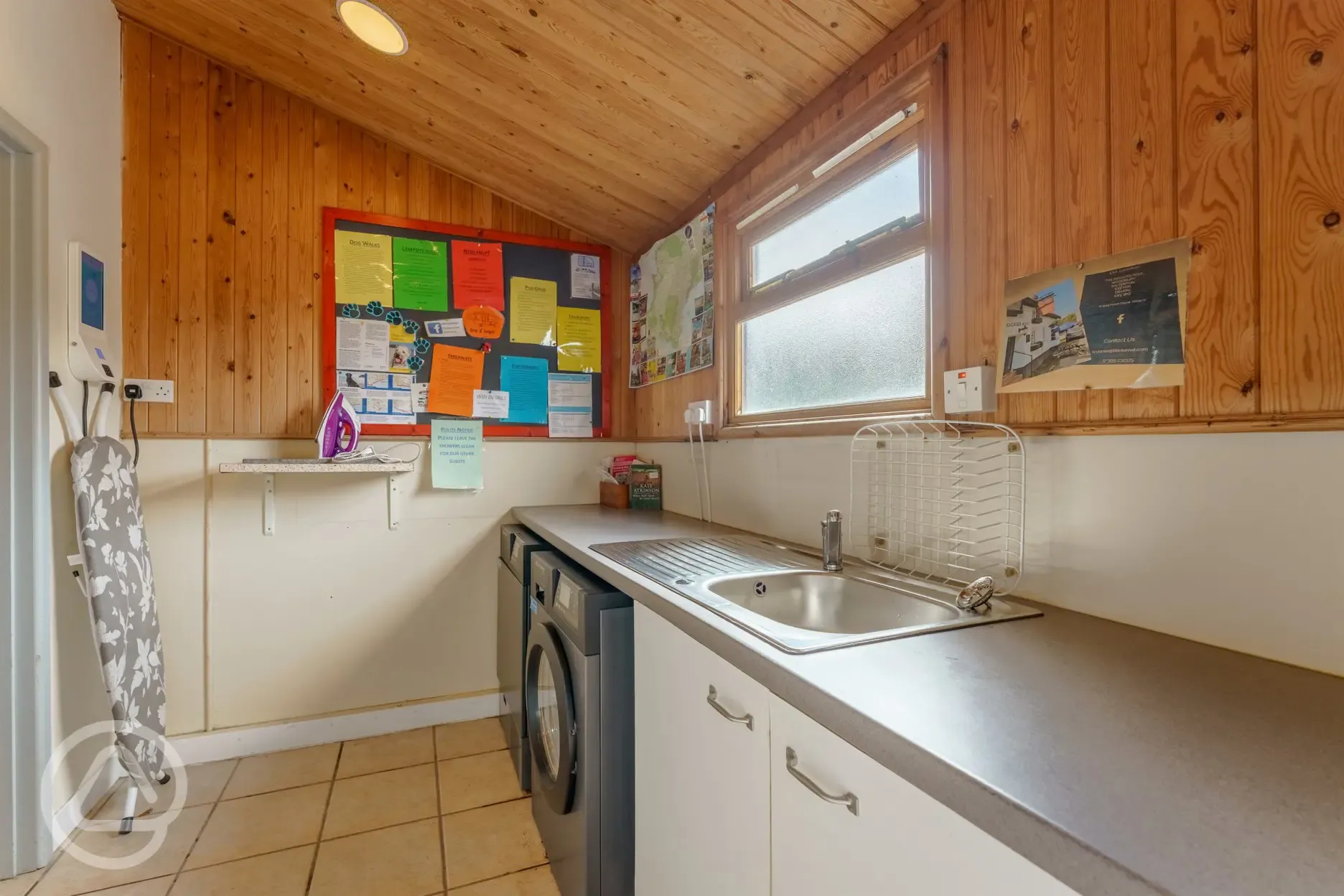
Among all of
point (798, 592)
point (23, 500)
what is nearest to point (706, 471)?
point (798, 592)

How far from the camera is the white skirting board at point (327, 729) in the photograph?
2.15 metres

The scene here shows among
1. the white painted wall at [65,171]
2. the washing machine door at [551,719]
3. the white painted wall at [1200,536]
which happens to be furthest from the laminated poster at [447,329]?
the white painted wall at [1200,536]

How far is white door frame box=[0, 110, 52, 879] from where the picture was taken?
1545 millimetres

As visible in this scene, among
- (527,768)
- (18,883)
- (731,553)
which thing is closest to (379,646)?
(527,768)

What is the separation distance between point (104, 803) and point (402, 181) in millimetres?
2406

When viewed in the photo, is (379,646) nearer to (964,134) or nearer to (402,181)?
(402,181)

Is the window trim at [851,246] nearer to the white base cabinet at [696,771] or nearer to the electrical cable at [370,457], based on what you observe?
the white base cabinet at [696,771]

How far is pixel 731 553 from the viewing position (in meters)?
1.54

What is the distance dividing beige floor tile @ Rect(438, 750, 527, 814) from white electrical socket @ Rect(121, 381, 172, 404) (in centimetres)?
164

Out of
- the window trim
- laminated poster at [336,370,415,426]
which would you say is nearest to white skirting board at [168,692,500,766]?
laminated poster at [336,370,415,426]

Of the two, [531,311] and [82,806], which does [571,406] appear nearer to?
[531,311]

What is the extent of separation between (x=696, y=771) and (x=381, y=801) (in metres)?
1.51

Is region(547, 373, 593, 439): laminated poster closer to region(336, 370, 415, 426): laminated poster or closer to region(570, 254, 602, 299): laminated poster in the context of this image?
region(570, 254, 602, 299): laminated poster

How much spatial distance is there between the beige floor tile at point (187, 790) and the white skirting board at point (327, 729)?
56 millimetres
